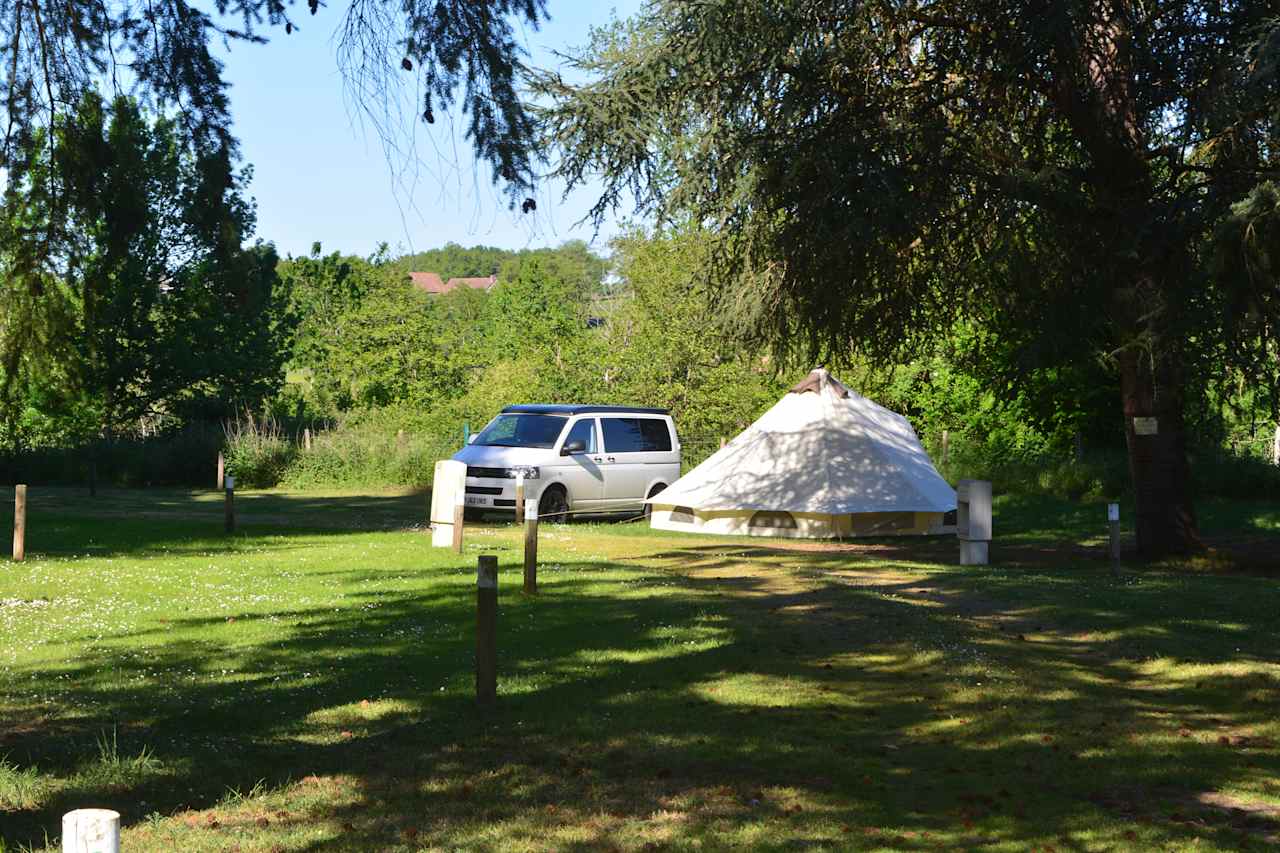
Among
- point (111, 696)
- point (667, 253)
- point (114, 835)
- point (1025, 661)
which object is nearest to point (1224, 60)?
point (1025, 661)

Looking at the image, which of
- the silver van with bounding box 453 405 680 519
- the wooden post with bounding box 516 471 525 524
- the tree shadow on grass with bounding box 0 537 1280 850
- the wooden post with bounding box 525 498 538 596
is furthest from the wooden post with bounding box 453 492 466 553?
the silver van with bounding box 453 405 680 519

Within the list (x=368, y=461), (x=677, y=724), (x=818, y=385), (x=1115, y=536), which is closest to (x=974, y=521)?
(x=1115, y=536)

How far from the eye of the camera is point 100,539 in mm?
19406

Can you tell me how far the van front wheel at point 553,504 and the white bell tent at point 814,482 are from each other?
1.47m

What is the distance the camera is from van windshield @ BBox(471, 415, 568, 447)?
23.7 meters

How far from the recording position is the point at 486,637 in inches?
334

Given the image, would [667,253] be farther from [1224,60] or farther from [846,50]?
[1224,60]

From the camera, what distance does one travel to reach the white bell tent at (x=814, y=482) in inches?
862

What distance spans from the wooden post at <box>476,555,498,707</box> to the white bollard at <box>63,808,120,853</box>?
5.78 m

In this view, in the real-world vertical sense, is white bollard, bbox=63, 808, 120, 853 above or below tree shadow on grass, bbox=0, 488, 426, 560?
below

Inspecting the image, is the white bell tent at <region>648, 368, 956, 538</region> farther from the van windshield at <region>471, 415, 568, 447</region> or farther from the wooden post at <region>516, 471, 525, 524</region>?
the wooden post at <region>516, 471, 525, 524</region>

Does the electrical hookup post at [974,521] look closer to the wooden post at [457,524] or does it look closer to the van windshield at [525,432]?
the wooden post at [457,524]

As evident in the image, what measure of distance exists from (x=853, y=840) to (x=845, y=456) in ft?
55.1

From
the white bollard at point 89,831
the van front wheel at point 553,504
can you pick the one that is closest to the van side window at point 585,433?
the van front wheel at point 553,504
